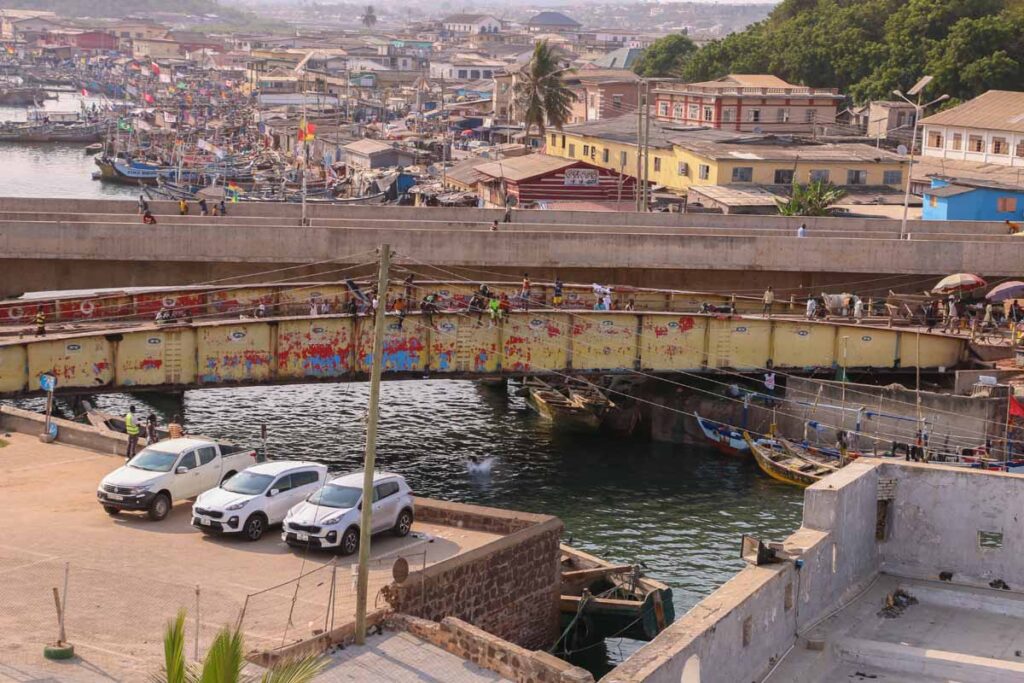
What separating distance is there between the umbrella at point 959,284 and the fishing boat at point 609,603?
73.9 ft

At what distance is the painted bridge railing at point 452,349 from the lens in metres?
42.6

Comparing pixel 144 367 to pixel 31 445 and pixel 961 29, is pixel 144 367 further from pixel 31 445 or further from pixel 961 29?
pixel 961 29

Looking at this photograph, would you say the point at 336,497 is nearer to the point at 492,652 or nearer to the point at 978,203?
the point at 492,652

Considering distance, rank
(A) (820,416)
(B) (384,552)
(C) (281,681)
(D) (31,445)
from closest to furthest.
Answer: (C) (281,681) < (B) (384,552) < (D) (31,445) < (A) (820,416)

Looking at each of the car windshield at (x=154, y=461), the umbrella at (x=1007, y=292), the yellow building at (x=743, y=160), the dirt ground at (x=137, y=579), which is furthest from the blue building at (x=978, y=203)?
the car windshield at (x=154, y=461)

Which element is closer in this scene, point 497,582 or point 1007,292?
point 497,582

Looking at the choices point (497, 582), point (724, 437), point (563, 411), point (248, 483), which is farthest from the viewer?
point (563, 411)

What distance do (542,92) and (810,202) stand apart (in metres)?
47.4

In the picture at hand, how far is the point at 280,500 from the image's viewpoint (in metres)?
30.3

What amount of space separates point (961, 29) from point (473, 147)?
4518 cm

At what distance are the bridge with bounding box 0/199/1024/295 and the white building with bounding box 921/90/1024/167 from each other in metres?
37.6

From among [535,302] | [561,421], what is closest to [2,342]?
[535,302]

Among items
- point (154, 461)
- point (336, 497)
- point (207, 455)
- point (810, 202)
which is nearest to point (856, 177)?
point (810, 202)

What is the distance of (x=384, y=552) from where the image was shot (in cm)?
2902
